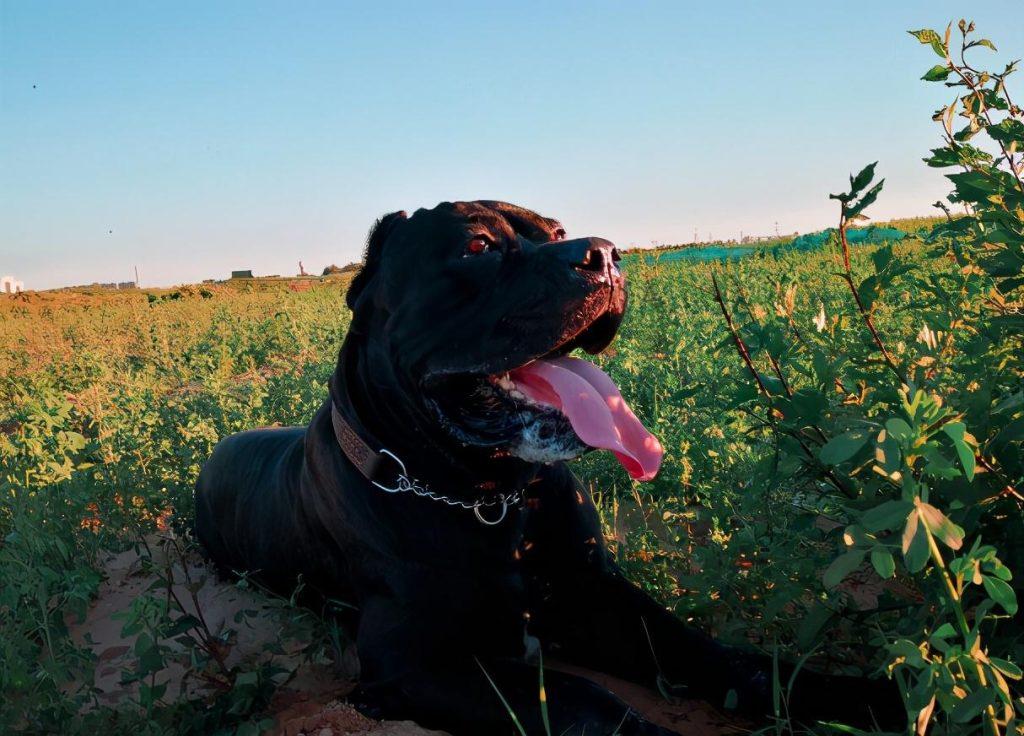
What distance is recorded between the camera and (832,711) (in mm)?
2117

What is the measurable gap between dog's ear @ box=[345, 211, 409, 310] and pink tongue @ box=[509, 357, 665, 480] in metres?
0.59

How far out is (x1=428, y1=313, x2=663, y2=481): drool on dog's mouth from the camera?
230cm

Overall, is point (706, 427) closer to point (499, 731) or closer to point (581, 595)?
point (581, 595)

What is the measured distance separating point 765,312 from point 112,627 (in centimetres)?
276

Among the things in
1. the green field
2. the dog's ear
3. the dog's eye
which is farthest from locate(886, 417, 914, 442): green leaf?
the dog's ear

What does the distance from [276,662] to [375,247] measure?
53.8 inches

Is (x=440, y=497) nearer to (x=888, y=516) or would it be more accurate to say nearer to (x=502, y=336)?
(x=502, y=336)

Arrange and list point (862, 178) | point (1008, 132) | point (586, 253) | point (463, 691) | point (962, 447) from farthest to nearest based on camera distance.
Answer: point (586, 253)
point (463, 691)
point (1008, 132)
point (862, 178)
point (962, 447)

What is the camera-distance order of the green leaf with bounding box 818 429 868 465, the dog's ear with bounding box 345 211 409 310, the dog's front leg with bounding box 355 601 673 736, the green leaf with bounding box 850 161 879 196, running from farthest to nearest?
the dog's ear with bounding box 345 211 409 310
the dog's front leg with bounding box 355 601 673 736
the green leaf with bounding box 850 161 879 196
the green leaf with bounding box 818 429 868 465

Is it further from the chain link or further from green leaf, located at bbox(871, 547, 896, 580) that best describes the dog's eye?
green leaf, located at bbox(871, 547, 896, 580)

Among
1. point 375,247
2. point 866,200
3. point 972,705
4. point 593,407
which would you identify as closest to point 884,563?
point 972,705

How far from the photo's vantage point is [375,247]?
8.78 ft

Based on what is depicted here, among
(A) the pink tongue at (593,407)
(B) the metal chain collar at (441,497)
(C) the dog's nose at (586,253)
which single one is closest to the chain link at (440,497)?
(B) the metal chain collar at (441,497)

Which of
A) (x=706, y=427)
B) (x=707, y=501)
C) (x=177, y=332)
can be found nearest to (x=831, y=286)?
(x=706, y=427)
